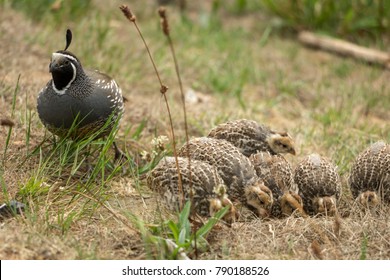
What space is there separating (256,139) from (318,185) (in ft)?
1.97

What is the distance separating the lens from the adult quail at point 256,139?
16.1 feet

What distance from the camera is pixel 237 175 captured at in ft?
14.6

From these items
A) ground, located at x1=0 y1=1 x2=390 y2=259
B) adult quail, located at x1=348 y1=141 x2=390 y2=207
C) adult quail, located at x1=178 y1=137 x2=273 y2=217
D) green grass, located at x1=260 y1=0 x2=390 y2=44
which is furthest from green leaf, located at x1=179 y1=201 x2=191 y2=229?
green grass, located at x1=260 y1=0 x2=390 y2=44

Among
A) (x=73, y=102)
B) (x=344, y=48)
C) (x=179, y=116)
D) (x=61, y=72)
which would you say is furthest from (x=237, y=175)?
(x=344, y=48)

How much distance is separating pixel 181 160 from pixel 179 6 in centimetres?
570

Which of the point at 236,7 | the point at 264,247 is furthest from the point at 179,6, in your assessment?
the point at 264,247

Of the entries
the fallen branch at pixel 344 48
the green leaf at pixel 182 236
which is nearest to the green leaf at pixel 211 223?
the green leaf at pixel 182 236

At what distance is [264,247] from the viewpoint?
4.01m

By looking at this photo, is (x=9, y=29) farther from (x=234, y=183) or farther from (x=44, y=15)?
(x=234, y=183)

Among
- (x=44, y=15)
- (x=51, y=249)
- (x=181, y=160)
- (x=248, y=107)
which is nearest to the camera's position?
(x=51, y=249)

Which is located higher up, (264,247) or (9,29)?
(9,29)

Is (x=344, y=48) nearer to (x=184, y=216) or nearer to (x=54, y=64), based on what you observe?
(x=54, y=64)

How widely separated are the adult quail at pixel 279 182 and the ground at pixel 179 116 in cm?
15

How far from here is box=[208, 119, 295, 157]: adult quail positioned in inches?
194
